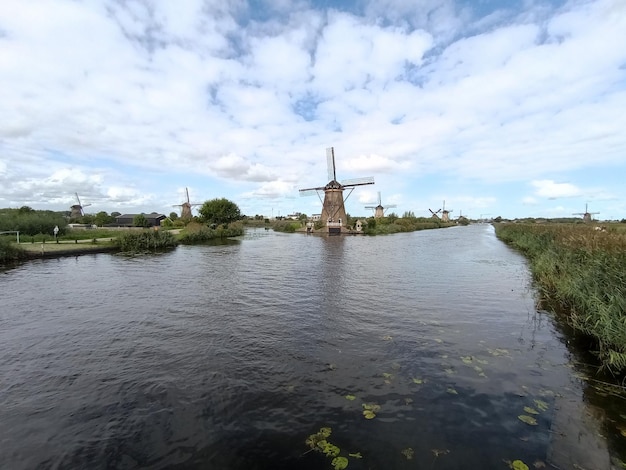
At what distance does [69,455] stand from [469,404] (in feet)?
22.0

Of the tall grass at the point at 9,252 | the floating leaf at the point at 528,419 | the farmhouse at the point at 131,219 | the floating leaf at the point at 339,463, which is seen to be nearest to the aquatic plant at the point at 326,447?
the floating leaf at the point at 339,463

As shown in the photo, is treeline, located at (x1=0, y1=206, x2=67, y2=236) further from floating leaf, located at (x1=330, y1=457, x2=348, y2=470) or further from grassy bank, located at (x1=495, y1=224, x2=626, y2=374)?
grassy bank, located at (x1=495, y1=224, x2=626, y2=374)

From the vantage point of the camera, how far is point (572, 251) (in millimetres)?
13906

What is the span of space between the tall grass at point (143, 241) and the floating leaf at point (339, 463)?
32.5m

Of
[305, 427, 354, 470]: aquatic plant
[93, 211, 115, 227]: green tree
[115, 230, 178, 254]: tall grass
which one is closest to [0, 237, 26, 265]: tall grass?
[115, 230, 178, 254]: tall grass

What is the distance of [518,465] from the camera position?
4715 mm

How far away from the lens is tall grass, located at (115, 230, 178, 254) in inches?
1309

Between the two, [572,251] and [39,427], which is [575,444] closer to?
[39,427]

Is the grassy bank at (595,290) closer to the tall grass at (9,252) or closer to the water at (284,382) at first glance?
the water at (284,382)

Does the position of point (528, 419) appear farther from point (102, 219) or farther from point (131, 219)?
point (131, 219)

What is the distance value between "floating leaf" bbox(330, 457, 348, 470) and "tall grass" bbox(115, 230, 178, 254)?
32.5 m

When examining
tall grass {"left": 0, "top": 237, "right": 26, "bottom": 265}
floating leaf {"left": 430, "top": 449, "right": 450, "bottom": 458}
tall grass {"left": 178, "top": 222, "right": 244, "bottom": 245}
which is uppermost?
tall grass {"left": 178, "top": 222, "right": 244, "bottom": 245}

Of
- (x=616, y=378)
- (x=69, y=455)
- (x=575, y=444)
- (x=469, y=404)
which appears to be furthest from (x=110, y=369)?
(x=616, y=378)

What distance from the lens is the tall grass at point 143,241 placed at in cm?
3325
